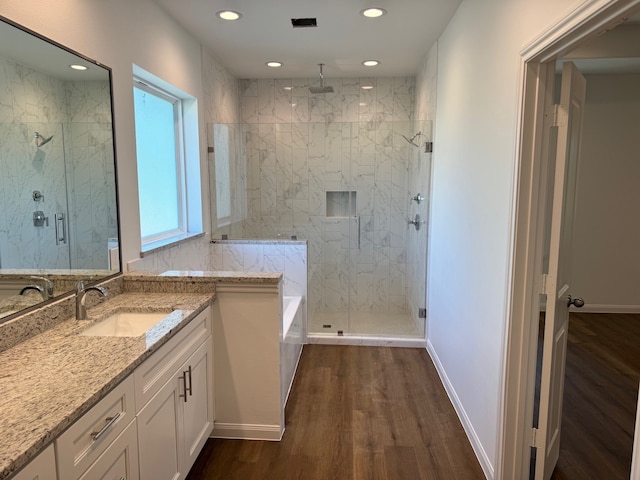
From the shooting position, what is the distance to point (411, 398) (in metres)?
2.98

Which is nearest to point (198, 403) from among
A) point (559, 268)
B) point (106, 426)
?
point (106, 426)

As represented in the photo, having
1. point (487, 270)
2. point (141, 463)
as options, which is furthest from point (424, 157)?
point (141, 463)

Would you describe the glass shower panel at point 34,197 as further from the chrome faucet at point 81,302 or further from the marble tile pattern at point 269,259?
the marble tile pattern at point 269,259

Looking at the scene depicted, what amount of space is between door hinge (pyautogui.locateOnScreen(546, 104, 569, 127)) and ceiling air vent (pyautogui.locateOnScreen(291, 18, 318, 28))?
6.31 ft

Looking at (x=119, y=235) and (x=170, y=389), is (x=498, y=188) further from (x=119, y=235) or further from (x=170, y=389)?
(x=119, y=235)

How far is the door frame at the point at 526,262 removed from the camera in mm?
1743

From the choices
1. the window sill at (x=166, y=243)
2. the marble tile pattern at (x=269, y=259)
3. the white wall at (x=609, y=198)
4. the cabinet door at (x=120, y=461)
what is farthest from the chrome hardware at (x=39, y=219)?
the white wall at (x=609, y=198)

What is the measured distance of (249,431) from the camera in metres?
2.48

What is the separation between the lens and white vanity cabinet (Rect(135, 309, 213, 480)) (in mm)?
1630

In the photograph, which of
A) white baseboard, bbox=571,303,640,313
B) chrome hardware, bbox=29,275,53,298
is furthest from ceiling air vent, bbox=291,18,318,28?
white baseboard, bbox=571,303,640,313

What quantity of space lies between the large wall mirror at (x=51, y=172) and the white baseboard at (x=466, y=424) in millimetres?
2217

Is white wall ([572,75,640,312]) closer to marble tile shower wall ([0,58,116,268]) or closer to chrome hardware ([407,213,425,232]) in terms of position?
chrome hardware ([407,213,425,232])

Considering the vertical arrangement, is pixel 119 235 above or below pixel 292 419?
above

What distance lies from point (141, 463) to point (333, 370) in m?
2.02
